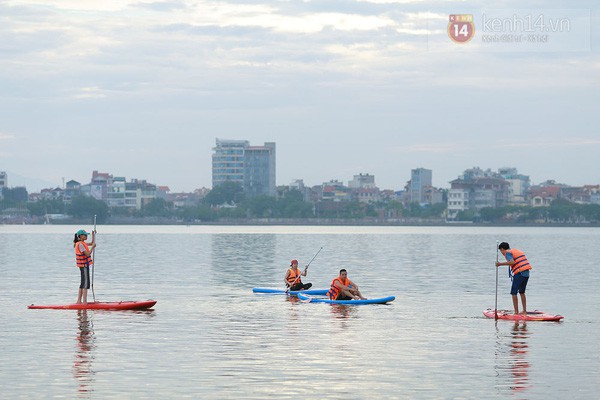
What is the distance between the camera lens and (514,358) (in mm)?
21875

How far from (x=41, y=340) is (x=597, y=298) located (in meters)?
21.8

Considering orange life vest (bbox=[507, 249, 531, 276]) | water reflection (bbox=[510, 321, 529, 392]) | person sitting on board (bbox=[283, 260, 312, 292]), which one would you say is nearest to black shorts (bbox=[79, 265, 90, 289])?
person sitting on board (bbox=[283, 260, 312, 292])

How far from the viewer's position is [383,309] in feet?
109

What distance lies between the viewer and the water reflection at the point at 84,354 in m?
18.5

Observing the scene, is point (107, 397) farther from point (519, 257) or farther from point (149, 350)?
point (519, 257)

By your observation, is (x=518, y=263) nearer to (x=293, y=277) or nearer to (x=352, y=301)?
(x=352, y=301)

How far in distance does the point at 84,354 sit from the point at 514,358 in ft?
26.7

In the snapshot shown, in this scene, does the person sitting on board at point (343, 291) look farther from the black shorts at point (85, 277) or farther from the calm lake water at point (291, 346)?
the black shorts at point (85, 277)

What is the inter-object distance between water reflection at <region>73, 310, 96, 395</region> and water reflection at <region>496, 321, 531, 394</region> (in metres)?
6.56

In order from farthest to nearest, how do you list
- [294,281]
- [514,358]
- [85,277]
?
[294,281]
[85,277]
[514,358]

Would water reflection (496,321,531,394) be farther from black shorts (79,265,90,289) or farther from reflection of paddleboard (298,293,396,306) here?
black shorts (79,265,90,289)

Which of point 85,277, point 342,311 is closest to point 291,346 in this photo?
point 342,311

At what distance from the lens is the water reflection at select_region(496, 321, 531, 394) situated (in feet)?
61.3

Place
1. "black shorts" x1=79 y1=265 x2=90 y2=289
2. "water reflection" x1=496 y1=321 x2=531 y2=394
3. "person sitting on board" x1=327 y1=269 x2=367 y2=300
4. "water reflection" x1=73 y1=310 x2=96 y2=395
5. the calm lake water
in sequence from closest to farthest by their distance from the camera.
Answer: the calm lake water < "water reflection" x1=73 y1=310 x2=96 y2=395 < "water reflection" x1=496 y1=321 x2=531 y2=394 < "black shorts" x1=79 y1=265 x2=90 y2=289 < "person sitting on board" x1=327 y1=269 x2=367 y2=300
